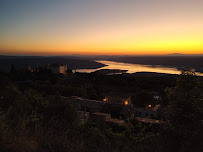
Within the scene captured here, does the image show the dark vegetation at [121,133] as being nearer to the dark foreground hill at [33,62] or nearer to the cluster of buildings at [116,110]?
the cluster of buildings at [116,110]

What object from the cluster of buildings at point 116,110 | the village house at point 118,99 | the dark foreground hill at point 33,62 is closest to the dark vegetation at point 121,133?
the cluster of buildings at point 116,110

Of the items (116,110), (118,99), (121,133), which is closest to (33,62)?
(118,99)

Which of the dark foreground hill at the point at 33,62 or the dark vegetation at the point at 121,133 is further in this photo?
the dark foreground hill at the point at 33,62

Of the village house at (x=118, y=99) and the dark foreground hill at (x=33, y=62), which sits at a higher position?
the dark foreground hill at (x=33, y=62)

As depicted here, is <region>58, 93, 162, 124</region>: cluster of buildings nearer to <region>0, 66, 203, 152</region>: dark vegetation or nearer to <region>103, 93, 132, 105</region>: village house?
<region>103, 93, 132, 105</region>: village house

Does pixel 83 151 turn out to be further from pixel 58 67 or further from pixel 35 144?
pixel 58 67

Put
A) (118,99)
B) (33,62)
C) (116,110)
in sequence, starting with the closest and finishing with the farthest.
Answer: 1. (116,110)
2. (118,99)
3. (33,62)

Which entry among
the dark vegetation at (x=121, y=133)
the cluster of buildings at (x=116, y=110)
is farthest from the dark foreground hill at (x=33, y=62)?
the dark vegetation at (x=121, y=133)

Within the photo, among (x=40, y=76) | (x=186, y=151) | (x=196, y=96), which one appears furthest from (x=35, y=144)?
(x=40, y=76)

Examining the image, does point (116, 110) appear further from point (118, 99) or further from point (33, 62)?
point (33, 62)

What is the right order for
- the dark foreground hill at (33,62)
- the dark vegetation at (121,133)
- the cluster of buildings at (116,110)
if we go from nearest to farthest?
1. the dark vegetation at (121,133)
2. the cluster of buildings at (116,110)
3. the dark foreground hill at (33,62)

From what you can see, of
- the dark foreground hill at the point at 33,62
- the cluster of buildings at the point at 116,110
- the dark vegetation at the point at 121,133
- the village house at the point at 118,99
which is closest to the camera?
the dark vegetation at the point at 121,133
